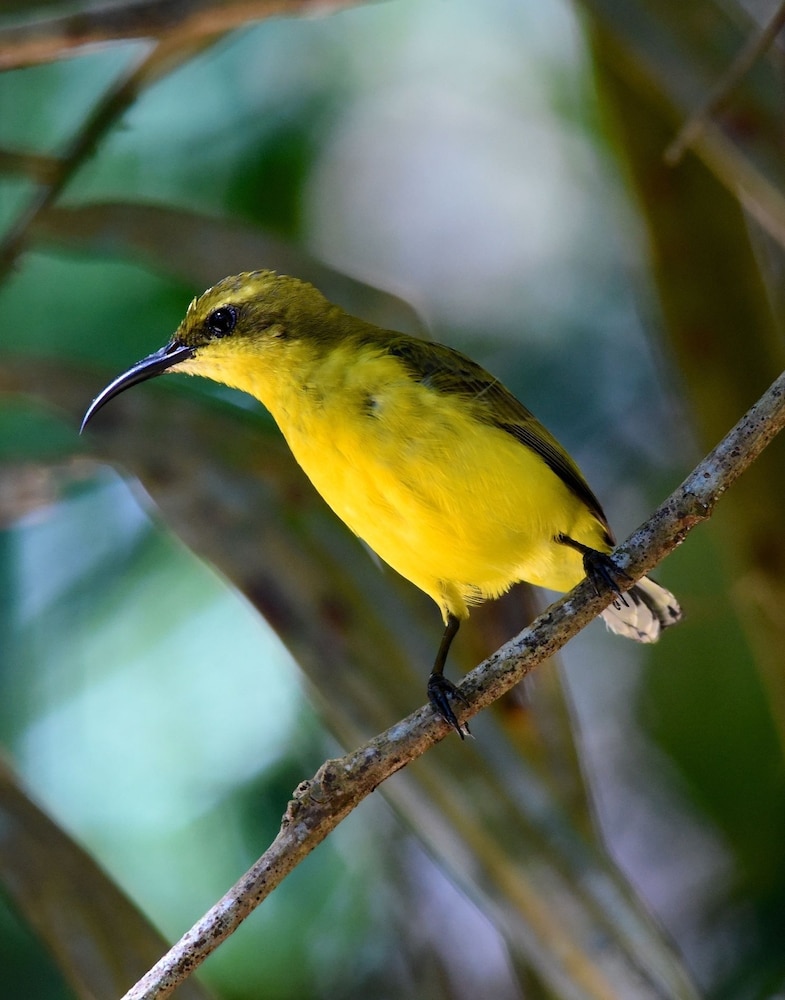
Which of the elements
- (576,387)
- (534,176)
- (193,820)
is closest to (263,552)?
(193,820)

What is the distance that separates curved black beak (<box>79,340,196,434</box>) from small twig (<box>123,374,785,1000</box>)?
165 cm

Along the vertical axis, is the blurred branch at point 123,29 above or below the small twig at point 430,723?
above

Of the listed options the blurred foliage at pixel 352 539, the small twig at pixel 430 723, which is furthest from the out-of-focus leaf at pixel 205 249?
the small twig at pixel 430 723

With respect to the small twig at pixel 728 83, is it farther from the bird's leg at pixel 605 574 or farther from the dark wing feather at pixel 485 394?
the bird's leg at pixel 605 574

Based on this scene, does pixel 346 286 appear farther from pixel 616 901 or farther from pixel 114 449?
pixel 616 901

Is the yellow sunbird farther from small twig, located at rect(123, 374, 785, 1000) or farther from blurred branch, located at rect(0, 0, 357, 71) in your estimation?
blurred branch, located at rect(0, 0, 357, 71)

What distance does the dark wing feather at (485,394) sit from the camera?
3734 millimetres

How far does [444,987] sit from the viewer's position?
444 cm

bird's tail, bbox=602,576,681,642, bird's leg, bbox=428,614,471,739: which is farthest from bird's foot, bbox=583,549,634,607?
bird's tail, bbox=602,576,681,642

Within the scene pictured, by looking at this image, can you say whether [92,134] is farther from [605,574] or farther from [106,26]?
[605,574]

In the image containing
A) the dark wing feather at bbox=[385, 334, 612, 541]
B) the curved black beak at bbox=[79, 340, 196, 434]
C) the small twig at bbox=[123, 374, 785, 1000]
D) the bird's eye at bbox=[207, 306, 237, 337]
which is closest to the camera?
the small twig at bbox=[123, 374, 785, 1000]

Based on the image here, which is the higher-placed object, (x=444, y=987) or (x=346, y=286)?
(x=346, y=286)

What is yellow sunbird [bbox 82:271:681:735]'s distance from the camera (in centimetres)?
352

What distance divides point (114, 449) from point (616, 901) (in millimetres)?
2058
